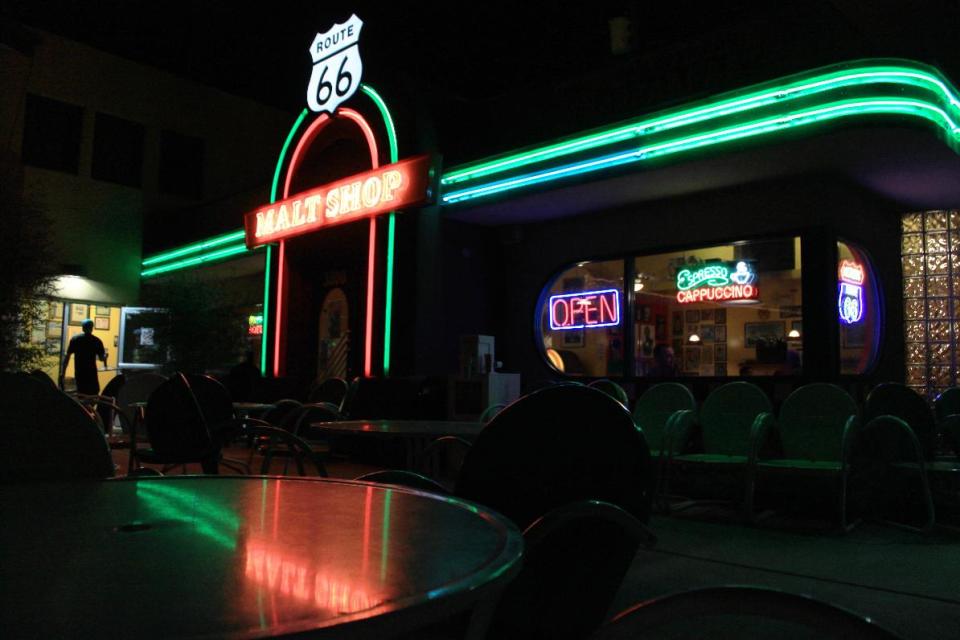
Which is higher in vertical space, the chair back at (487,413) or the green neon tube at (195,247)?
the green neon tube at (195,247)

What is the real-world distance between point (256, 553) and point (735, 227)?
707 cm

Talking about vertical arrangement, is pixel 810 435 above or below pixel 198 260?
below

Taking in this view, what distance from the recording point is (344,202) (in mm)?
9219

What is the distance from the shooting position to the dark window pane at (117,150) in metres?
14.8

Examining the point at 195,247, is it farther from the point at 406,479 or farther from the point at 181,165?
the point at 406,479

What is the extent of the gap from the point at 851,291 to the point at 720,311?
5.54 ft

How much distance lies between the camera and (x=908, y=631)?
276 cm

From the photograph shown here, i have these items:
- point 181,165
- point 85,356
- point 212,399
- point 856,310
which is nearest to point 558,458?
point 212,399

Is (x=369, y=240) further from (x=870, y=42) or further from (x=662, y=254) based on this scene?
(x=870, y=42)

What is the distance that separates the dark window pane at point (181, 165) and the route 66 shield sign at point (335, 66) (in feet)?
23.0

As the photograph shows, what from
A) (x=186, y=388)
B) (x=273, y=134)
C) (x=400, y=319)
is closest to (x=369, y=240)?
(x=400, y=319)

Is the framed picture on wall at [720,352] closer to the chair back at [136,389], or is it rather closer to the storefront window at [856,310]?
the storefront window at [856,310]

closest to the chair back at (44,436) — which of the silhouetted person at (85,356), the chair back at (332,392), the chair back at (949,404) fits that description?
the chair back at (332,392)

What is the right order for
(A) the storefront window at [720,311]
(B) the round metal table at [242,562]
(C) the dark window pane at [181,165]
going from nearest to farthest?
(B) the round metal table at [242,562] < (A) the storefront window at [720,311] < (C) the dark window pane at [181,165]
